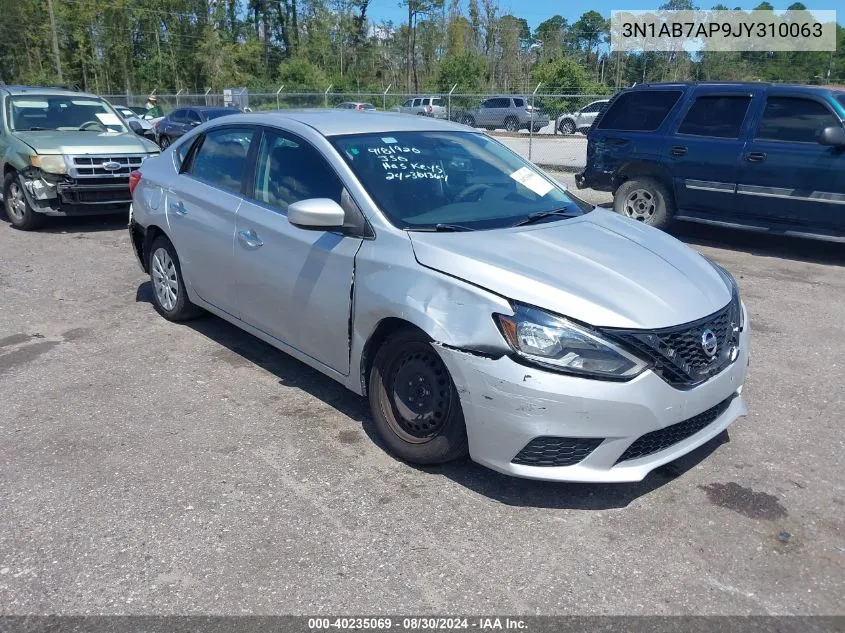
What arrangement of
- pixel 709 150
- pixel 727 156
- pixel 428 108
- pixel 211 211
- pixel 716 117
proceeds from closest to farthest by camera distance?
1. pixel 211 211
2. pixel 727 156
3. pixel 709 150
4. pixel 716 117
5. pixel 428 108

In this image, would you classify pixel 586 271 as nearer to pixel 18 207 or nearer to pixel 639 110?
pixel 639 110

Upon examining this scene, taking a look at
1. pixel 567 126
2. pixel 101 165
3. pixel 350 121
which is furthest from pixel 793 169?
pixel 567 126

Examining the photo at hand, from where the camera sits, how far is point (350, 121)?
15.4 ft

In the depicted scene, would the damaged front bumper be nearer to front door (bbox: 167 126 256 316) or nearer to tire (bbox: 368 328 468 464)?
tire (bbox: 368 328 468 464)

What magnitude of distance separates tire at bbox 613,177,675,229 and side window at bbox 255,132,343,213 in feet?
18.6

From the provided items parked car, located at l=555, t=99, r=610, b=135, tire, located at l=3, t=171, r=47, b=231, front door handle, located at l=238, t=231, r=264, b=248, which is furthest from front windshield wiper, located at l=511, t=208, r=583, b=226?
parked car, located at l=555, t=99, r=610, b=135

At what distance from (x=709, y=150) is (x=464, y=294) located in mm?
6626

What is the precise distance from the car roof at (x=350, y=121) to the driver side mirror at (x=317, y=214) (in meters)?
0.66

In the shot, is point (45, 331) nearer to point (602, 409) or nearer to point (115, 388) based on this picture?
point (115, 388)

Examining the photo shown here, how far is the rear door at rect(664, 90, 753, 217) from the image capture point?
343 inches

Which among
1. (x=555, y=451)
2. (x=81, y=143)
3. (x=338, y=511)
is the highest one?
(x=81, y=143)

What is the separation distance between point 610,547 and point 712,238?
24.9 ft

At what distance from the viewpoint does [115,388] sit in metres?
4.80

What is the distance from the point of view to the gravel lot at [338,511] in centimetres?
288
